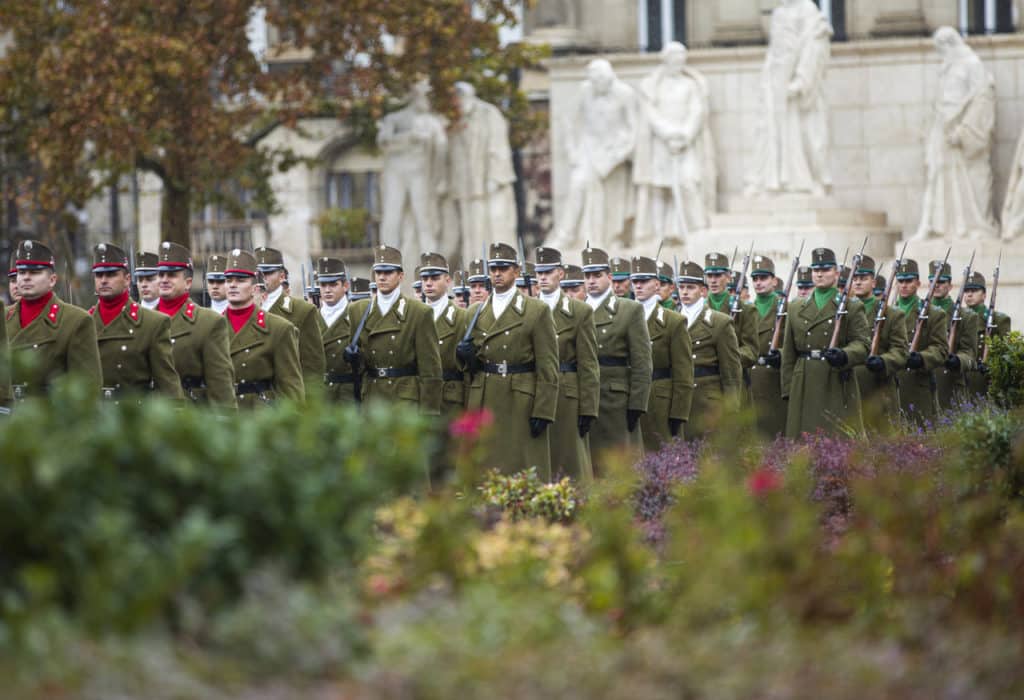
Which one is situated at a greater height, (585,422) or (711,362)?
(711,362)

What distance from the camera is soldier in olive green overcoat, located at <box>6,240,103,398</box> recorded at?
945 cm

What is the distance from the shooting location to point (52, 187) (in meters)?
24.9

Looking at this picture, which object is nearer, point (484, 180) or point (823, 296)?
point (823, 296)

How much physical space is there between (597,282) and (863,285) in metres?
3.26

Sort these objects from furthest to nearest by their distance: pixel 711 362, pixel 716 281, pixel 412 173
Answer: pixel 412 173
pixel 716 281
pixel 711 362

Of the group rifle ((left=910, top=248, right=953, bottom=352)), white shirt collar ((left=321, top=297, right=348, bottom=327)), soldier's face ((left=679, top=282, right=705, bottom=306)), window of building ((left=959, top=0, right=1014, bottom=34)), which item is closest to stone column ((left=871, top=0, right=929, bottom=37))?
window of building ((left=959, top=0, right=1014, bottom=34))

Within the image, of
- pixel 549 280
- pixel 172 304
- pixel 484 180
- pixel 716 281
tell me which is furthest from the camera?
pixel 484 180

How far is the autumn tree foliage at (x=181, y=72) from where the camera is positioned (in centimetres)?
2336

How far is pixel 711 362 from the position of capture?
47.1 feet

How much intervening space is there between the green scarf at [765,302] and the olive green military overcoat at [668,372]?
2.82 meters

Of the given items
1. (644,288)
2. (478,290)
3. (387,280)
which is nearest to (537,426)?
(387,280)

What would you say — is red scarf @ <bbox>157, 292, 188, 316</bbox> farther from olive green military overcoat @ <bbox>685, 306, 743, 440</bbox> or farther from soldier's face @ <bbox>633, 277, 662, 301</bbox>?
olive green military overcoat @ <bbox>685, 306, 743, 440</bbox>

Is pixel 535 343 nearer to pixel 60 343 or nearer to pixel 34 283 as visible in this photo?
pixel 34 283

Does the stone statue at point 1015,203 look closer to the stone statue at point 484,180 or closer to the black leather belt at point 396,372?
the stone statue at point 484,180
